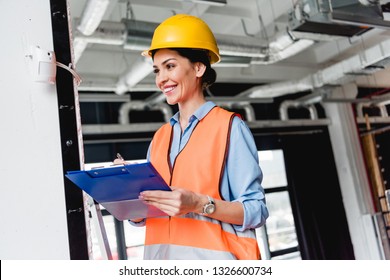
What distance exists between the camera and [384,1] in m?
3.46

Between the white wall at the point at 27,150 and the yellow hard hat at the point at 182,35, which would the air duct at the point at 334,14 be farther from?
the white wall at the point at 27,150

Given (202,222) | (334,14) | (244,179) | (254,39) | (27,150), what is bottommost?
(202,222)

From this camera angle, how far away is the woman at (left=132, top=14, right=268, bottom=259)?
3.59 feet

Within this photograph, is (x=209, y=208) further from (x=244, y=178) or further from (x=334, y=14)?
(x=334, y=14)

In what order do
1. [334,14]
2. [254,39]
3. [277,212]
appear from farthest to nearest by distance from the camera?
[277,212]
[254,39]
[334,14]

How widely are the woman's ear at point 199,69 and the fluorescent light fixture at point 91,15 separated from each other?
6.78 ft

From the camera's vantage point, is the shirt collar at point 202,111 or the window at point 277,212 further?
the window at point 277,212

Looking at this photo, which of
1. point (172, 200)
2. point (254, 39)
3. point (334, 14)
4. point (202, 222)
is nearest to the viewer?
point (172, 200)

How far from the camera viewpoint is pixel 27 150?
1008mm

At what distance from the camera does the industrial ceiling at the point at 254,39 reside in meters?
3.16

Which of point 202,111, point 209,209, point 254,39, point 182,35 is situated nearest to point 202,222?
point 209,209

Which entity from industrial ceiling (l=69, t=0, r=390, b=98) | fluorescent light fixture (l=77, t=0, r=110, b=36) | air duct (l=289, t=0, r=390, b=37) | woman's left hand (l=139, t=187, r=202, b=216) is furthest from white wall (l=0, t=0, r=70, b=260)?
air duct (l=289, t=0, r=390, b=37)

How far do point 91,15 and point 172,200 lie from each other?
2742 mm

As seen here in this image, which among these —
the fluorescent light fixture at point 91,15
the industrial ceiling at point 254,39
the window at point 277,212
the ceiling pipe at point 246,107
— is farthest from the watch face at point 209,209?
the window at point 277,212
